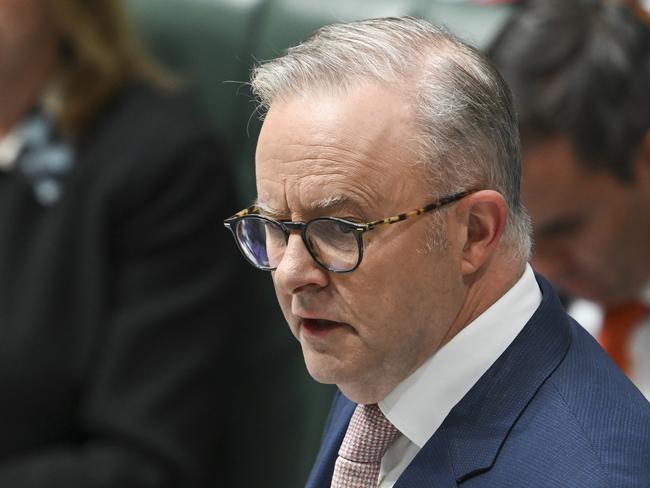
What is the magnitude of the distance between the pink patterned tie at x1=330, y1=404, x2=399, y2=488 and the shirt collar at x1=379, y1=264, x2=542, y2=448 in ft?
0.07

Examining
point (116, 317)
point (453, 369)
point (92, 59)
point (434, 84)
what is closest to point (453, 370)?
point (453, 369)

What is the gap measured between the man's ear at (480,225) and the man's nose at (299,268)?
0.11 m

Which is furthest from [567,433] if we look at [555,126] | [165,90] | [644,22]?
[165,90]

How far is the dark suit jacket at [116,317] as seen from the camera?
1.86 metres

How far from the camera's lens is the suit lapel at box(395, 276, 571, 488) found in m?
0.92

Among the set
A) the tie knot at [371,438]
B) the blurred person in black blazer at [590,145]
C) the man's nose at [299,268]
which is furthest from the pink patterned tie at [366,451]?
the blurred person in black blazer at [590,145]

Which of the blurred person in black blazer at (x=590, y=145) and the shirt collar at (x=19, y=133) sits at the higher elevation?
the shirt collar at (x=19, y=133)

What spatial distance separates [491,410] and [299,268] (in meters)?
A: 0.18

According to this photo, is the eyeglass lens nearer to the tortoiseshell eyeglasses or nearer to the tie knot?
the tortoiseshell eyeglasses

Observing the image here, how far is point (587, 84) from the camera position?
157cm

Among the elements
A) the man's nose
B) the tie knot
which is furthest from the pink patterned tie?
the man's nose

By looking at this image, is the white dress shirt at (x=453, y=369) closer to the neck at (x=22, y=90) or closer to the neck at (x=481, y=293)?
the neck at (x=481, y=293)

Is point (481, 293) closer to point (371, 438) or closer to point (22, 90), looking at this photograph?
point (371, 438)

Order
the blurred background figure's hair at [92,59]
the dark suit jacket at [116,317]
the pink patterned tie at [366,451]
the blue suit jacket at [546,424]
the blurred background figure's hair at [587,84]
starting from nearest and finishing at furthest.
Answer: the blue suit jacket at [546,424]
the pink patterned tie at [366,451]
the blurred background figure's hair at [587,84]
the dark suit jacket at [116,317]
the blurred background figure's hair at [92,59]
